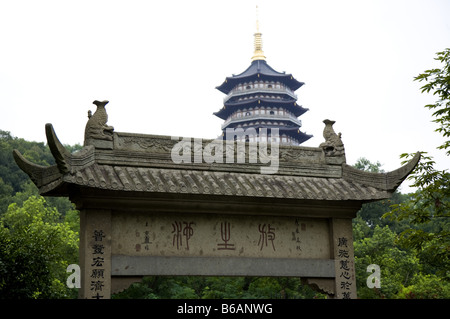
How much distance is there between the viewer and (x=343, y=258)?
447 inches

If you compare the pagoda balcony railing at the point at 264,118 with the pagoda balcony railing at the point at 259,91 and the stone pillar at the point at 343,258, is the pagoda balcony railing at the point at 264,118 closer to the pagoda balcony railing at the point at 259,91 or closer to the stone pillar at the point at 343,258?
the pagoda balcony railing at the point at 259,91

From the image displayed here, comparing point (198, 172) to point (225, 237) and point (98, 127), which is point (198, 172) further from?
point (98, 127)

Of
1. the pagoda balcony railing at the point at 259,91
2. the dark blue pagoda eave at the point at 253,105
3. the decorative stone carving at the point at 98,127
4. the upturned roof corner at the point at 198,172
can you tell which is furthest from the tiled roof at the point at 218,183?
the pagoda balcony railing at the point at 259,91

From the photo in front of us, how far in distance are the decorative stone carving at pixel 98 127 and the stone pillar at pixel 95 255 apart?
1284 mm

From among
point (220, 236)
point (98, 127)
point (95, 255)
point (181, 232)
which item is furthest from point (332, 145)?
point (95, 255)

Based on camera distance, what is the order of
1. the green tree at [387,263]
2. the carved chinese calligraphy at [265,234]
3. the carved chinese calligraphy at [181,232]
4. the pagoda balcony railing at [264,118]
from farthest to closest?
the pagoda balcony railing at [264,118] → the green tree at [387,263] → the carved chinese calligraphy at [265,234] → the carved chinese calligraphy at [181,232]

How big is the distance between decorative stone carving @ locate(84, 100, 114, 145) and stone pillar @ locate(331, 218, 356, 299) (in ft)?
15.1

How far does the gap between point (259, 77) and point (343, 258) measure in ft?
130

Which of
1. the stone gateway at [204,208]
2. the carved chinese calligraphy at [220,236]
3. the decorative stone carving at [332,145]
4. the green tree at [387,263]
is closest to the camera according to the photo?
the stone gateway at [204,208]

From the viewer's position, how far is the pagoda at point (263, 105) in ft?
158

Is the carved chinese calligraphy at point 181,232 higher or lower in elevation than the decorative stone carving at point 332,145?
lower

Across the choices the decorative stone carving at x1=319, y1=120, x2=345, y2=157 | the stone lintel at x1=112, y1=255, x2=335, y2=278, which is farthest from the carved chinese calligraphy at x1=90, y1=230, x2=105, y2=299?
the decorative stone carving at x1=319, y1=120, x2=345, y2=157

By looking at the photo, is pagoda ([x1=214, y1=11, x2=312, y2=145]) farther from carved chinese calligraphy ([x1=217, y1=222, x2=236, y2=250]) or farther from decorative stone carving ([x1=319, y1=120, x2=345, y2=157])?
carved chinese calligraphy ([x1=217, y1=222, x2=236, y2=250])

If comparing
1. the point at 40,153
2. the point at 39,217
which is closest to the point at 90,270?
the point at 39,217
